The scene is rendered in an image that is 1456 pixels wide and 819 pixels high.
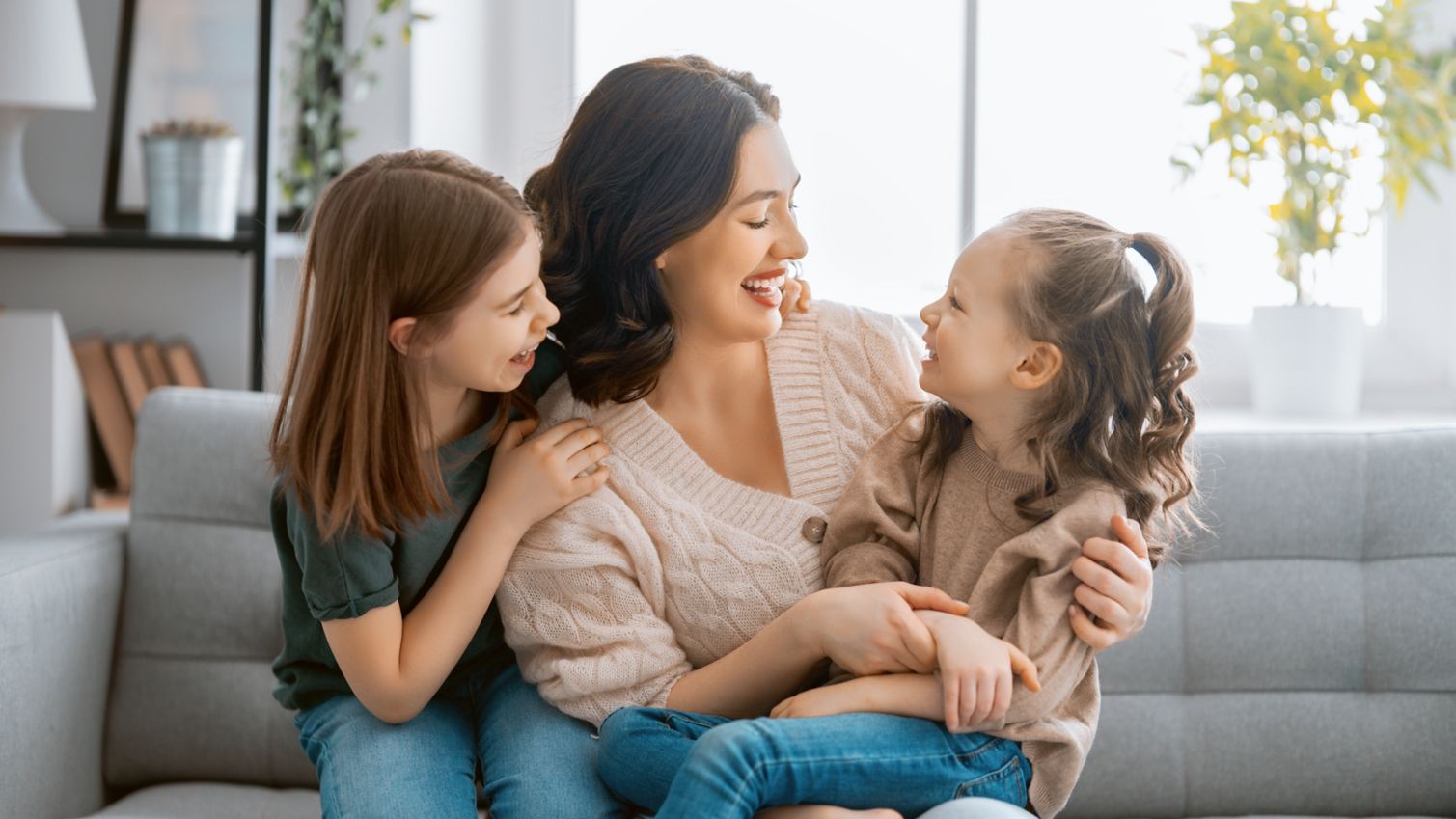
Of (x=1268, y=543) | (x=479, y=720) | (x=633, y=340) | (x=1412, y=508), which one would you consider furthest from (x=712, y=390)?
(x=1412, y=508)

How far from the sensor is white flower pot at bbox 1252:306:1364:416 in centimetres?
248

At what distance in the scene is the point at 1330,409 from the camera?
2.53 metres

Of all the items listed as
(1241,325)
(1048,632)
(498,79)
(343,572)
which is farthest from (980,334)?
(498,79)

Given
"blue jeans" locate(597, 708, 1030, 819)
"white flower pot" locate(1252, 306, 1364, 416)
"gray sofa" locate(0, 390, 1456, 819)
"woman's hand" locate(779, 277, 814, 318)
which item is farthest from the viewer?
"white flower pot" locate(1252, 306, 1364, 416)

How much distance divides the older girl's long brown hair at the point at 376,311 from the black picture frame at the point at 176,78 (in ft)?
4.19

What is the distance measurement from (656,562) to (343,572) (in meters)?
0.33

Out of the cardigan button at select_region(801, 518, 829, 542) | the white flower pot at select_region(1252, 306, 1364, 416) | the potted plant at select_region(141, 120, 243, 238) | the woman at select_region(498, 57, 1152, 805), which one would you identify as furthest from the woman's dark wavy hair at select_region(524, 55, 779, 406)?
the white flower pot at select_region(1252, 306, 1364, 416)

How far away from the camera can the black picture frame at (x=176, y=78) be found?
2.56 metres

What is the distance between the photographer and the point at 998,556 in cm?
138

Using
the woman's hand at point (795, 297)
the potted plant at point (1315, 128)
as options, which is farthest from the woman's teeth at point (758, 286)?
the potted plant at point (1315, 128)

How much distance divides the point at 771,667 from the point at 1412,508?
99 cm

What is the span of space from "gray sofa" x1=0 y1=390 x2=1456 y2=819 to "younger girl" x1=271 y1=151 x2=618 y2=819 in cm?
40

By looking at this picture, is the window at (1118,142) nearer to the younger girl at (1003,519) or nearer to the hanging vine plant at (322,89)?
the hanging vine plant at (322,89)

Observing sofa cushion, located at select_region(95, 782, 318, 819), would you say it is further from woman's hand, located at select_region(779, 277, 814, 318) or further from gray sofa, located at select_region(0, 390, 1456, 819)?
woman's hand, located at select_region(779, 277, 814, 318)
